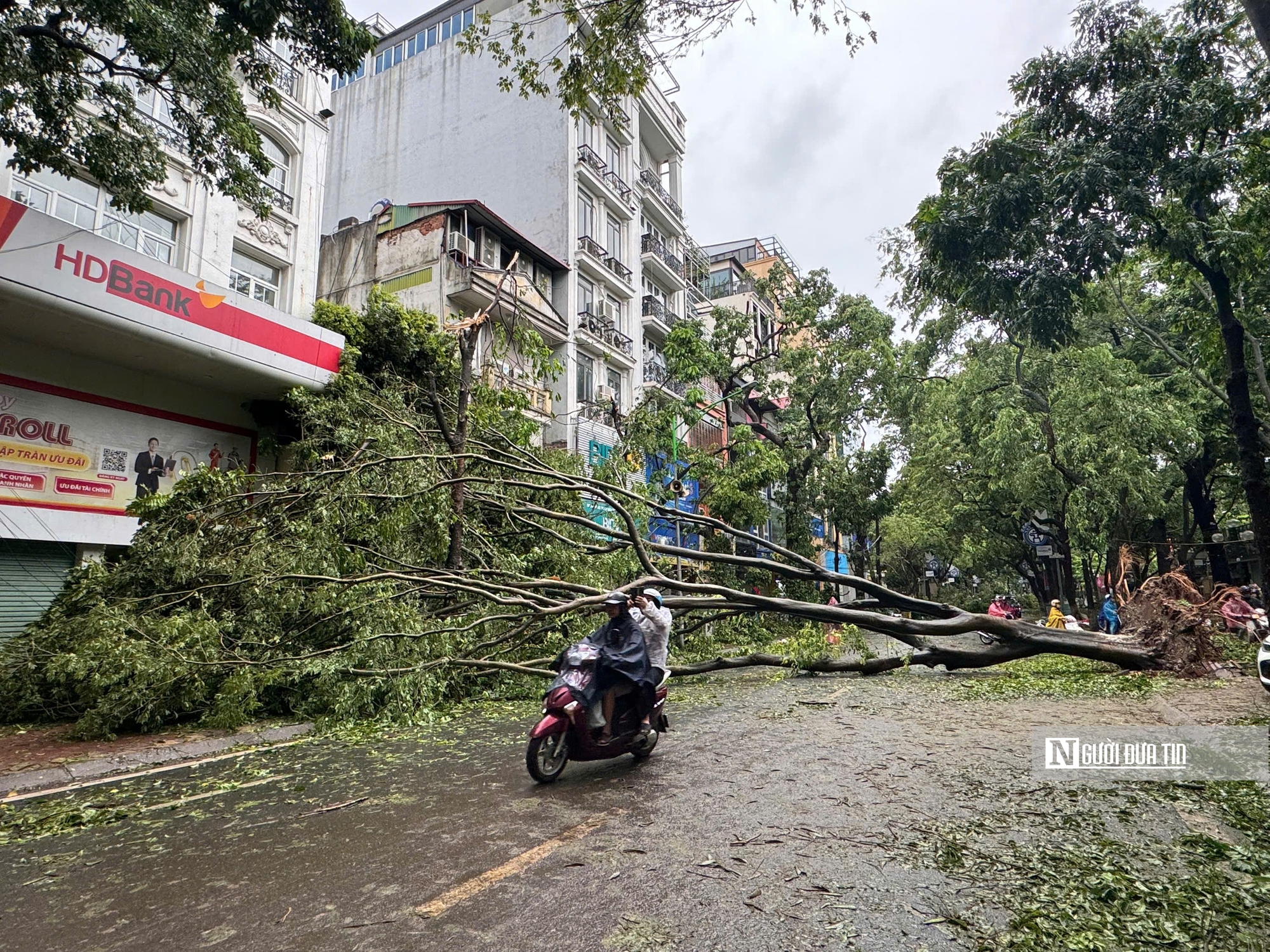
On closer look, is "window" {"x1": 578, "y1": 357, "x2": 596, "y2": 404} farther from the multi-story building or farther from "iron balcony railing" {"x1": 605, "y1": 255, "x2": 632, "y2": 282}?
"iron balcony railing" {"x1": 605, "y1": 255, "x2": 632, "y2": 282}

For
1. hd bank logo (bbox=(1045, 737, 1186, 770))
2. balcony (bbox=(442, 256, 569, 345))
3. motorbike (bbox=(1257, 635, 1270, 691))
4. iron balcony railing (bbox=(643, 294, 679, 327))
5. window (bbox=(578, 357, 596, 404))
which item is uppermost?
iron balcony railing (bbox=(643, 294, 679, 327))

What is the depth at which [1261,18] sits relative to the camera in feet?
13.6

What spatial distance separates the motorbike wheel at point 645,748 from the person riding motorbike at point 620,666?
18cm

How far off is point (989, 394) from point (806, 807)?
19.7 meters

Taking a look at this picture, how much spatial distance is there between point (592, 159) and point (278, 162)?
1284 centimetres

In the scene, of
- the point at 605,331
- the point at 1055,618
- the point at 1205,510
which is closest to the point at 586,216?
the point at 605,331

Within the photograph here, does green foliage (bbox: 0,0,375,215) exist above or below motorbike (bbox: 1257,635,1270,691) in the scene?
above

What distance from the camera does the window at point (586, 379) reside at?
25609 mm

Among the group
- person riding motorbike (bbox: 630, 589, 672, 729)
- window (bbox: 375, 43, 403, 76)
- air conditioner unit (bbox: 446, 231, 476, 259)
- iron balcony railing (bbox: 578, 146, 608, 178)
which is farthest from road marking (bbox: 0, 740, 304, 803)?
window (bbox: 375, 43, 403, 76)

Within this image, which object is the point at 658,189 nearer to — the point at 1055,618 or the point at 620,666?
the point at 1055,618

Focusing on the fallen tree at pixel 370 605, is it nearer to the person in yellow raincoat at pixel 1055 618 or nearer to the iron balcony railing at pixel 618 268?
the person in yellow raincoat at pixel 1055 618

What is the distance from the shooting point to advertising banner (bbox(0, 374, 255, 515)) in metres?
11.8

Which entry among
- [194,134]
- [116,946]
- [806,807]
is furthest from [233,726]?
[194,134]

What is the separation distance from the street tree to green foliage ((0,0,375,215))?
389 inches
